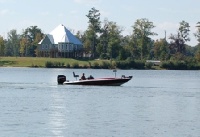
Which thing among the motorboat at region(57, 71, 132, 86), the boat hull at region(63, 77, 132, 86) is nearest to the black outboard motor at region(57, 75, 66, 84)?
the motorboat at region(57, 71, 132, 86)

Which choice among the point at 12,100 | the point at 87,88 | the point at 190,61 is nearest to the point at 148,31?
the point at 190,61

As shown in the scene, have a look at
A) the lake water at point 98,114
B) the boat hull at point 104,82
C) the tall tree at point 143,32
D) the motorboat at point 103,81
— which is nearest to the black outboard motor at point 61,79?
the motorboat at point 103,81

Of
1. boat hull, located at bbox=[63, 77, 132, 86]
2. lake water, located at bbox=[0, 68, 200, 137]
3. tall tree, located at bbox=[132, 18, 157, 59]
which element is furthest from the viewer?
tall tree, located at bbox=[132, 18, 157, 59]

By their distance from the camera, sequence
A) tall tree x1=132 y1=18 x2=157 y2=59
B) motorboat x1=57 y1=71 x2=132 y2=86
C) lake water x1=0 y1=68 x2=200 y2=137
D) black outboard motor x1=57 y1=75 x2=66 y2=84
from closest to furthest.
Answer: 1. lake water x1=0 y1=68 x2=200 y2=137
2. motorboat x1=57 y1=71 x2=132 y2=86
3. black outboard motor x1=57 y1=75 x2=66 y2=84
4. tall tree x1=132 y1=18 x2=157 y2=59

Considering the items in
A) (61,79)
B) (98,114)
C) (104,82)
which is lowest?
(98,114)

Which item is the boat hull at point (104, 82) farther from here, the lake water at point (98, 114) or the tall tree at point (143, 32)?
the tall tree at point (143, 32)

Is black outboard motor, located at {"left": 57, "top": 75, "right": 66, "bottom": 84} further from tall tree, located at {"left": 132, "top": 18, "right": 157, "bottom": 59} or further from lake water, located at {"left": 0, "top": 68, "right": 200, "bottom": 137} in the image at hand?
tall tree, located at {"left": 132, "top": 18, "right": 157, "bottom": 59}

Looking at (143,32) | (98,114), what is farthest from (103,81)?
(143,32)

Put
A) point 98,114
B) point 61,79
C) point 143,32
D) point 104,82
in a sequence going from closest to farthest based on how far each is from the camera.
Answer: point 98,114, point 104,82, point 61,79, point 143,32

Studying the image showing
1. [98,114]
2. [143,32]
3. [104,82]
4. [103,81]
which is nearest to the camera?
[98,114]

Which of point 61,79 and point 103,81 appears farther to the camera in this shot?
point 61,79

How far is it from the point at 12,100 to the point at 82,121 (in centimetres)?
1784

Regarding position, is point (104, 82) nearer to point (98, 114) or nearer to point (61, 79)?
point (61, 79)

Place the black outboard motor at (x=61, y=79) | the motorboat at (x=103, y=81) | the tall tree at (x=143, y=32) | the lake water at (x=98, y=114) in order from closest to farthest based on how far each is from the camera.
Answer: the lake water at (x=98, y=114), the motorboat at (x=103, y=81), the black outboard motor at (x=61, y=79), the tall tree at (x=143, y=32)
